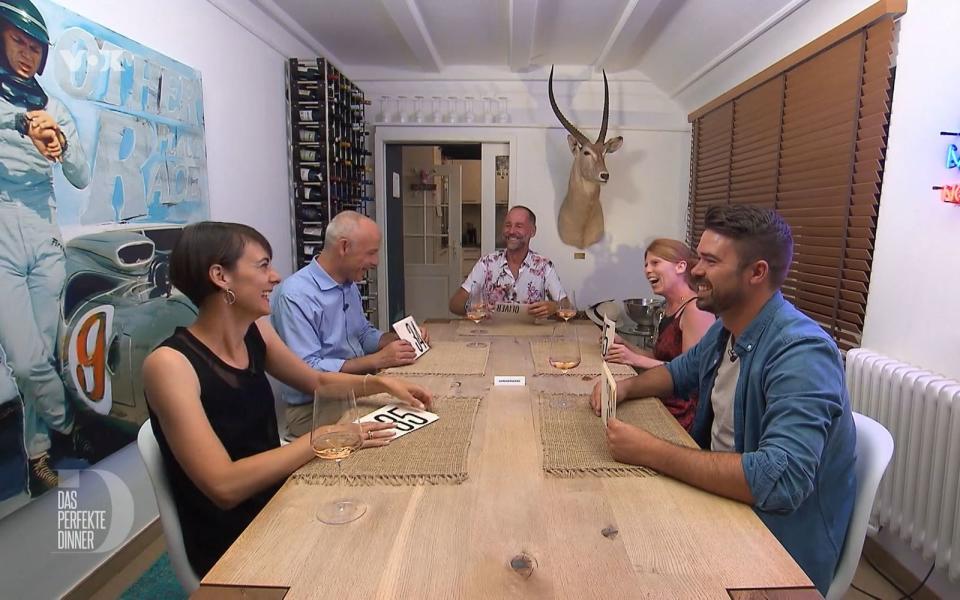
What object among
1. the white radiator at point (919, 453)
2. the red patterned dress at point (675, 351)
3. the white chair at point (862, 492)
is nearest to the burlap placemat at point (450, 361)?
the red patterned dress at point (675, 351)

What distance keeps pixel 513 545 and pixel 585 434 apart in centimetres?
48

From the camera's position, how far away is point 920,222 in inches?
76.1

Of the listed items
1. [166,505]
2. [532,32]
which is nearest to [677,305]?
[166,505]

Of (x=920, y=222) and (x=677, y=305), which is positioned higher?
(x=920, y=222)

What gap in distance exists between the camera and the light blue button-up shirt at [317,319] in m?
2.06

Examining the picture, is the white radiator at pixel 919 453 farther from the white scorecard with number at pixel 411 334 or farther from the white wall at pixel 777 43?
the white scorecard with number at pixel 411 334

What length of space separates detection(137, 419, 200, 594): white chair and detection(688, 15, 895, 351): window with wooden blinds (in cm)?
253

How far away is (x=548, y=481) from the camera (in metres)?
1.08

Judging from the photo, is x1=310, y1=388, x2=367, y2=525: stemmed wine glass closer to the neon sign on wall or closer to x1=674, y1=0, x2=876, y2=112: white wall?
the neon sign on wall

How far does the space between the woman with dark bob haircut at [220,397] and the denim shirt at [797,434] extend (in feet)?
2.63

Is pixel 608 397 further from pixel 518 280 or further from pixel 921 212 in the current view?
pixel 518 280

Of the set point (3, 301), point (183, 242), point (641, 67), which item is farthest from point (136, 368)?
point (641, 67)

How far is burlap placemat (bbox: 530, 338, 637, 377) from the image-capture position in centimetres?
185

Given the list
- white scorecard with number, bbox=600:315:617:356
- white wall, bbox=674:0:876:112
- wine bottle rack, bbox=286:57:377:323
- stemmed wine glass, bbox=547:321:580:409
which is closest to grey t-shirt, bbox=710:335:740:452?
stemmed wine glass, bbox=547:321:580:409
